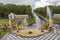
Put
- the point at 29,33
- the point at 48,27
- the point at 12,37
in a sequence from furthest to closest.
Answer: the point at 48,27 → the point at 29,33 → the point at 12,37

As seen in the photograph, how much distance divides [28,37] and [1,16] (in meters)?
15.6

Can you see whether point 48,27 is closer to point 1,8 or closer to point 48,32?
point 48,32

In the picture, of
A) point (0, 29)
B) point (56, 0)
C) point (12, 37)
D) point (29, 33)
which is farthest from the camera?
point (56, 0)

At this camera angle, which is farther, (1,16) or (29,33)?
(1,16)

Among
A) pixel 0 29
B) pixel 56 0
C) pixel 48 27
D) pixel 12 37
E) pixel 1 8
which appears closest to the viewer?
pixel 12 37

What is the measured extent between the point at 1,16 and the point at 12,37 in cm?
1563

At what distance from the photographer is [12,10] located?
27.6 m

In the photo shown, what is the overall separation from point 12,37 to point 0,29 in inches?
262

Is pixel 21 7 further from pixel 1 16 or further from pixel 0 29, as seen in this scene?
pixel 0 29

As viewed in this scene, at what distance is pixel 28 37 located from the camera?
1095cm

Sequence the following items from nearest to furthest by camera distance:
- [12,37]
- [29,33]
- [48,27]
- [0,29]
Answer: [12,37], [29,33], [48,27], [0,29]

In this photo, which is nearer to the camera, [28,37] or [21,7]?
[28,37]

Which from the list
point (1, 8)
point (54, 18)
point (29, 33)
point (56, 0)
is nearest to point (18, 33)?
point (29, 33)

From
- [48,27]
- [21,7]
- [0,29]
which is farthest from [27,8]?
[48,27]
